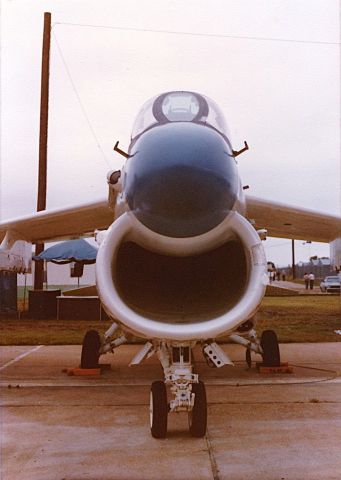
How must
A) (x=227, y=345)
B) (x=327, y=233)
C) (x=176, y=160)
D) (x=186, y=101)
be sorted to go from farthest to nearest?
(x=227, y=345) → (x=327, y=233) → (x=186, y=101) → (x=176, y=160)

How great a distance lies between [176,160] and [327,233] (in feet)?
18.3

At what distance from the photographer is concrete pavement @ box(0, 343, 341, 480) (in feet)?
12.9

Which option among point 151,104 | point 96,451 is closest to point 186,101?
point 151,104

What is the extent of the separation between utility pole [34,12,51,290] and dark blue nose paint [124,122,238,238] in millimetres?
16339

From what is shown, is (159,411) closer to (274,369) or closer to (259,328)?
(274,369)

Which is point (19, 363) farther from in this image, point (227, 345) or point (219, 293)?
point (219, 293)

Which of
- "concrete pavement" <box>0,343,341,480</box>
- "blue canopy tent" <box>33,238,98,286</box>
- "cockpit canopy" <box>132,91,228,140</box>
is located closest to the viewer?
"concrete pavement" <box>0,343,341,480</box>

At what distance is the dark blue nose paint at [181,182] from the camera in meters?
3.94

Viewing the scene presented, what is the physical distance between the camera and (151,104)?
16.6 ft

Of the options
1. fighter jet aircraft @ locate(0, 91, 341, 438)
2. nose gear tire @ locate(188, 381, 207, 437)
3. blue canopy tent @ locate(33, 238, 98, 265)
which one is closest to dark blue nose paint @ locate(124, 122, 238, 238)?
fighter jet aircraft @ locate(0, 91, 341, 438)

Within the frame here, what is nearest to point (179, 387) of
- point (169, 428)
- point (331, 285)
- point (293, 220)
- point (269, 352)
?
point (169, 428)

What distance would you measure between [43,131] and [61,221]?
13.2 meters

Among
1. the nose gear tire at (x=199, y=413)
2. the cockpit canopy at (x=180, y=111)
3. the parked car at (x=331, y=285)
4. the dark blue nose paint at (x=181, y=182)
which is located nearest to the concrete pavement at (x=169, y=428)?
the nose gear tire at (x=199, y=413)

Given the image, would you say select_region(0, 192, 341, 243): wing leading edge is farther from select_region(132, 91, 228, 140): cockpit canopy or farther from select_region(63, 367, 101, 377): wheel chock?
select_region(132, 91, 228, 140): cockpit canopy
